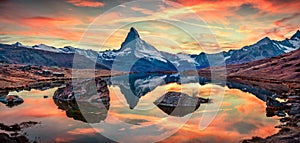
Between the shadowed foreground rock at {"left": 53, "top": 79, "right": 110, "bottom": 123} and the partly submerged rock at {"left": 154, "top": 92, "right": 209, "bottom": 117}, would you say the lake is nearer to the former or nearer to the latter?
the shadowed foreground rock at {"left": 53, "top": 79, "right": 110, "bottom": 123}

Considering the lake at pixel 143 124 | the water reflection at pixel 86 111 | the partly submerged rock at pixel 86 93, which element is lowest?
the lake at pixel 143 124

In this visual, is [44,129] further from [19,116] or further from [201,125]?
[201,125]

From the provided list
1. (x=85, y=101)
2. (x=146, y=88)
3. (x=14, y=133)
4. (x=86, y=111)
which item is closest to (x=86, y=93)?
(x=85, y=101)

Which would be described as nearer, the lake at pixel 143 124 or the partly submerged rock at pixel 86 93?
the lake at pixel 143 124

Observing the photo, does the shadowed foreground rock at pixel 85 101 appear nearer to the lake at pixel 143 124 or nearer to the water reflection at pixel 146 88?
the lake at pixel 143 124

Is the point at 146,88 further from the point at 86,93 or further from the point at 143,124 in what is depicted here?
the point at 143,124

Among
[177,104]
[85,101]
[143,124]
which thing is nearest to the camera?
[143,124]

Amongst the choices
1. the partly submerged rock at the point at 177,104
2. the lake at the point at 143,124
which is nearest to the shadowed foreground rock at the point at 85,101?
the lake at the point at 143,124

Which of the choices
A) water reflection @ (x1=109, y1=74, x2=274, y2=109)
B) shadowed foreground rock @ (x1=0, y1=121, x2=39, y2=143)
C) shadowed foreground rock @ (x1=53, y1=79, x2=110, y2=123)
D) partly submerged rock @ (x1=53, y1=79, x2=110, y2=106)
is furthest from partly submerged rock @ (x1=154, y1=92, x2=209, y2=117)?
shadowed foreground rock @ (x1=0, y1=121, x2=39, y2=143)
